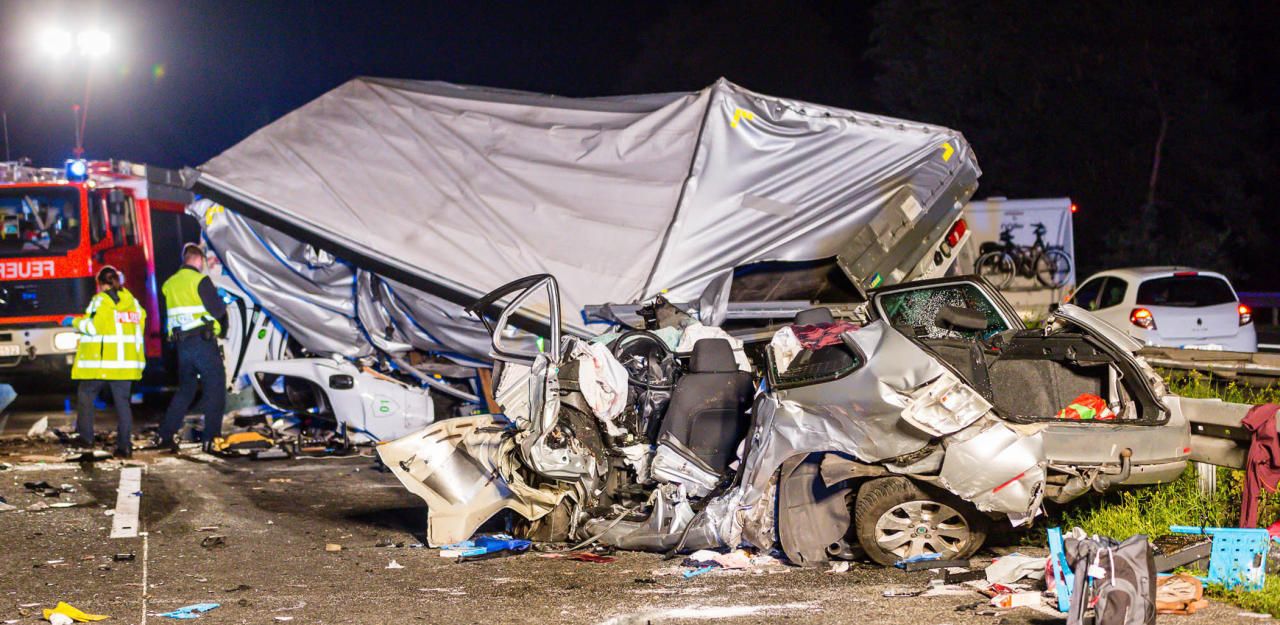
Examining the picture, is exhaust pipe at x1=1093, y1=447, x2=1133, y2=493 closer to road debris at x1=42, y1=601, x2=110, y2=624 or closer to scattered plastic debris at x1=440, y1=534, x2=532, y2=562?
scattered plastic debris at x1=440, y1=534, x2=532, y2=562

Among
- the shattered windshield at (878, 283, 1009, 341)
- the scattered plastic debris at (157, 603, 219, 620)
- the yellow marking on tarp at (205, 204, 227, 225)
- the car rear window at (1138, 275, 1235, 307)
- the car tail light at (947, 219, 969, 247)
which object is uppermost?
the yellow marking on tarp at (205, 204, 227, 225)

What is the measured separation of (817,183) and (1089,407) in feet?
16.0

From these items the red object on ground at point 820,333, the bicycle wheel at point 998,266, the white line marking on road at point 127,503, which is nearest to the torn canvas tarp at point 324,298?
the white line marking on road at point 127,503

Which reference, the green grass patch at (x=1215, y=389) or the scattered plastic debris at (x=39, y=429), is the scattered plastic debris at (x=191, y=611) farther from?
the scattered plastic debris at (x=39, y=429)

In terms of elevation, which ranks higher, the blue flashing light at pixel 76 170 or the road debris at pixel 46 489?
the blue flashing light at pixel 76 170

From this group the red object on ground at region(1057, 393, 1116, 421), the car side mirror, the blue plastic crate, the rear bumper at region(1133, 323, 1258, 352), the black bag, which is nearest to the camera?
the black bag

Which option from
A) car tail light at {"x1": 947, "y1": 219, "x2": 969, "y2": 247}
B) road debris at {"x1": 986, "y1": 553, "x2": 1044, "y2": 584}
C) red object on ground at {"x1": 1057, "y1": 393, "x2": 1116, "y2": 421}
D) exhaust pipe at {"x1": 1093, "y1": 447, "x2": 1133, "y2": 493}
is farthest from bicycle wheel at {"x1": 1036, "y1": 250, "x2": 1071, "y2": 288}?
road debris at {"x1": 986, "y1": 553, "x2": 1044, "y2": 584}

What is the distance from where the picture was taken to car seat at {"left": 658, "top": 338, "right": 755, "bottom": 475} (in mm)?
7211

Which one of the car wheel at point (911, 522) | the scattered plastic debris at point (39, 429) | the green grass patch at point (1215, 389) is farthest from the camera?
the scattered plastic debris at point (39, 429)

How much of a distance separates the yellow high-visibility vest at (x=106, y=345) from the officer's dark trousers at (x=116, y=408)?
11 cm

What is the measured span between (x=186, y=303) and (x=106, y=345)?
73 centimetres

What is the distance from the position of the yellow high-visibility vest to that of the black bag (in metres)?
8.54

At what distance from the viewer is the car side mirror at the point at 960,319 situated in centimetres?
784

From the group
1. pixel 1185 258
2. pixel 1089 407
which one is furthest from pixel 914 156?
pixel 1185 258
